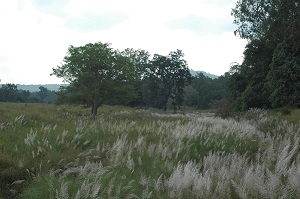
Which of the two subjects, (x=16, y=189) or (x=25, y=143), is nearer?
(x=16, y=189)

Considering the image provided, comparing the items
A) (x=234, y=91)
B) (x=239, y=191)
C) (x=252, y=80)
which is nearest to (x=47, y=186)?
(x=239, y=191)

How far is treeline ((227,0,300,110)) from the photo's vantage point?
82.5ft

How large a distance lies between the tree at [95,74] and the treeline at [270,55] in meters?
12.8

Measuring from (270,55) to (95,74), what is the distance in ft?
64.5

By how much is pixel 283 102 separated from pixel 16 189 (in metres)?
25.3

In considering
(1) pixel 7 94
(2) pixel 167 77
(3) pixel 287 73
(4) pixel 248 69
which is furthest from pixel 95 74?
(1) pixel 7 94

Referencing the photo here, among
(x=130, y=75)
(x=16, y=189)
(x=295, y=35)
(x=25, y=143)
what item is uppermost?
(x=295, y=35)

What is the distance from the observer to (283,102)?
25.8m

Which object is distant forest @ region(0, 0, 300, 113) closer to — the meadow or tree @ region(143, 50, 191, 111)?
the meadow

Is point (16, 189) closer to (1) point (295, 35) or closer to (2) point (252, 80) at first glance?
(1) point (295, 35)

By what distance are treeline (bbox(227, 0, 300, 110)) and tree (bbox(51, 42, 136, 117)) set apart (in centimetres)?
1282

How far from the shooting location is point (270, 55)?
107 ft

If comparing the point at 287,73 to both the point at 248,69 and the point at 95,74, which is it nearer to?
the point at 248,69

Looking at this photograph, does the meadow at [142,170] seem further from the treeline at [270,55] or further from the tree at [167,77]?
the tree at [167,77]
